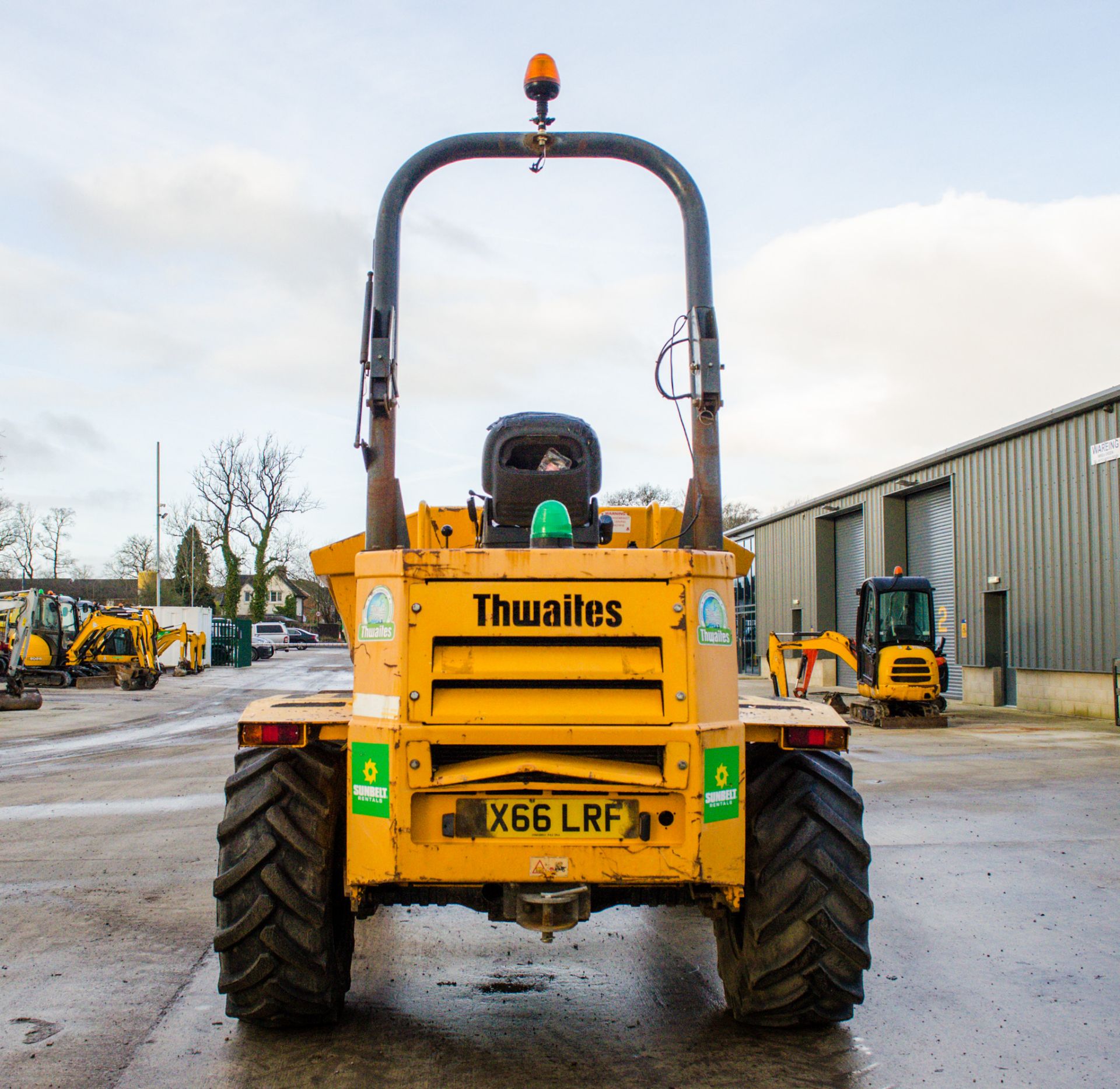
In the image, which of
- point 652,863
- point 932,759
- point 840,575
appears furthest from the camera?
point 840,575

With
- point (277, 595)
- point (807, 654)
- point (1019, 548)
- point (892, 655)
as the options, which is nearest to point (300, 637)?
point (277, 595)

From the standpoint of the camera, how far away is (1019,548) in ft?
77.4

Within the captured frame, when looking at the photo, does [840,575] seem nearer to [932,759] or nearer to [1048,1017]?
[932,759]

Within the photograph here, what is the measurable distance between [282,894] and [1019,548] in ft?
73.7

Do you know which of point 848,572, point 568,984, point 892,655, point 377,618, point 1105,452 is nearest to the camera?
point 377,618

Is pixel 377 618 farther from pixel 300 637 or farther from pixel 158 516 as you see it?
pixel 300 637

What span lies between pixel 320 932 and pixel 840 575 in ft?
108

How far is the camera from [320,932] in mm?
4059

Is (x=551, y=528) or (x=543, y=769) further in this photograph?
(x=551, y=528)

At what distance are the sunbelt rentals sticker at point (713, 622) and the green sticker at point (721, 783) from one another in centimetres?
38

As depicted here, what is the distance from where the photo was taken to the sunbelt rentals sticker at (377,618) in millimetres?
3842

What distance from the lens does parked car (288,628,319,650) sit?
262 feet

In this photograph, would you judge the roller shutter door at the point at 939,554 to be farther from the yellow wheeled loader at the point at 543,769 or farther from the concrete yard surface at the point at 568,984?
the yellow wheeled loader at the point at 543,769

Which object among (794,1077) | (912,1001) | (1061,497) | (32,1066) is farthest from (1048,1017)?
(1061,497)
